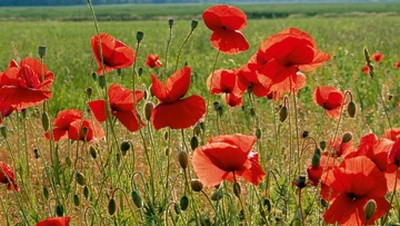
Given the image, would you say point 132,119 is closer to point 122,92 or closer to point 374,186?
point 122,92

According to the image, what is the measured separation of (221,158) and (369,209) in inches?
10.5

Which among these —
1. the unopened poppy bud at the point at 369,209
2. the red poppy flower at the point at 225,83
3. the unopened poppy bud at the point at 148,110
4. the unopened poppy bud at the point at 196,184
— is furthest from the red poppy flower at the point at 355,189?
the red poppy flower at the point at 225,83

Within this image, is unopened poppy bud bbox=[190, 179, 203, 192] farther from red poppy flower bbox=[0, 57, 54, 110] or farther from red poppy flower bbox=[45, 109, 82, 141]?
red poppy flower bbox=[45, 109, 82, 141]

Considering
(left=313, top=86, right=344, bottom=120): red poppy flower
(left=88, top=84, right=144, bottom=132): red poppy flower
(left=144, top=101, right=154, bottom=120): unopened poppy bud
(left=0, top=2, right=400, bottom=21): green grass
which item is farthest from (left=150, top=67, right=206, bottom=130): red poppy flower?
(left=0, top=2, right=400, bottom=21): green grass

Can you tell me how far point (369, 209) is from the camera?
3.79 ft

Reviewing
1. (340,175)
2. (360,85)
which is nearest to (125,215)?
(340,175)

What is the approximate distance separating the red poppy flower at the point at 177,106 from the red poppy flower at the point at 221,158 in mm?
226

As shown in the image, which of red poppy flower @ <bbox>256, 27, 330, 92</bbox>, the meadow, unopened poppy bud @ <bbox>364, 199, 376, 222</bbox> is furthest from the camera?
the meadow

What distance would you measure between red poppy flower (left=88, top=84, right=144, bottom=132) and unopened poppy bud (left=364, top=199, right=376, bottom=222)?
84 centimetres

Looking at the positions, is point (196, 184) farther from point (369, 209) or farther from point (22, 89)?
point (22, 89)

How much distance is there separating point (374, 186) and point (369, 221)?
61 mm

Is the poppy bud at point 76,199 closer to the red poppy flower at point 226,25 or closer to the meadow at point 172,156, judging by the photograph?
the meadow at point 172,156

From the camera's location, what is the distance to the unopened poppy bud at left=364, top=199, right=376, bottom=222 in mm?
1154

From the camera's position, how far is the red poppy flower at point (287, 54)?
1512 mm
